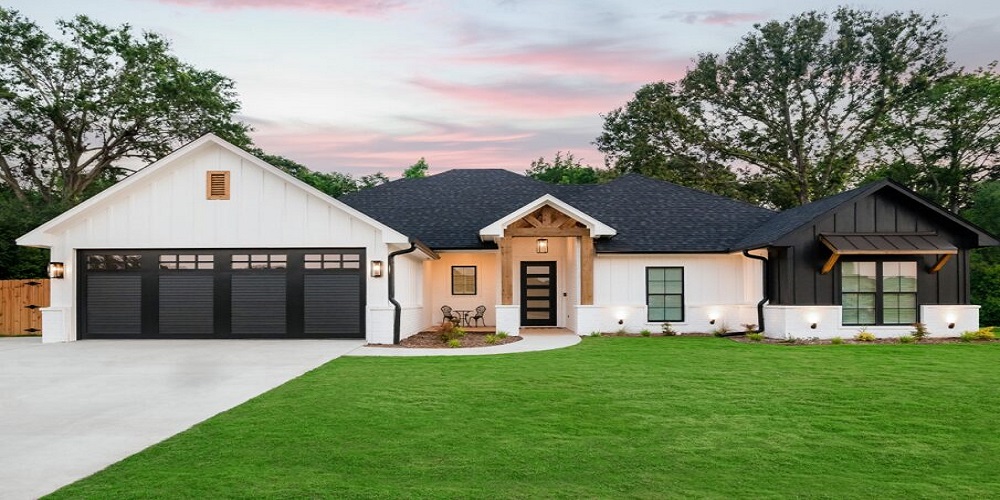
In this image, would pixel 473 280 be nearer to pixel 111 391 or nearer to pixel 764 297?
pixel 764 297

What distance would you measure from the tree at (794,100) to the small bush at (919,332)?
65.4ft

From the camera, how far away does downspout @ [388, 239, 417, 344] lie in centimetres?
1571

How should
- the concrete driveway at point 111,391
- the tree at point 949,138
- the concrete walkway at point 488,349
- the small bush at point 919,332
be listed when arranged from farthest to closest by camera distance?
the tree at point 949,138, the small bush at point 919,332, the concrete walkway at point 488,349, the concrete driveway at point 111,391

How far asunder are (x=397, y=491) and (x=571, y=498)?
121 cm

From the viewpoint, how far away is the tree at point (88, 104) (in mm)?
29094

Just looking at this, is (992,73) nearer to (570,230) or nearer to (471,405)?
(570,230)

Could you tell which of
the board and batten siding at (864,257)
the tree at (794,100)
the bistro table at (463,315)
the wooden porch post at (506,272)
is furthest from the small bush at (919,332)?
the tree at (794,100)

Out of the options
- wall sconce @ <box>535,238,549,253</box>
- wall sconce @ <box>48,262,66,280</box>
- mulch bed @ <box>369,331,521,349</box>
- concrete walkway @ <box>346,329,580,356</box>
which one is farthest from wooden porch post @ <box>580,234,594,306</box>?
wall sconce @ <box>48,262,66,280</box>

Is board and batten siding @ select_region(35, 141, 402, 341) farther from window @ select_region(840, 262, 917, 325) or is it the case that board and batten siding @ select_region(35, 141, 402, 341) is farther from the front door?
window @ select_region(840, 262, 917, 325)

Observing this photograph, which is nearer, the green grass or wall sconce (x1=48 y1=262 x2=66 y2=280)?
the green grass

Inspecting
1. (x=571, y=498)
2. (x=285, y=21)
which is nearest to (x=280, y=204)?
(x=285, y=21)

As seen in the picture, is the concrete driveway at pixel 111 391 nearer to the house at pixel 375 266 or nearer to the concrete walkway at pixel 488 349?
the concrete walkway at pixel 488 349

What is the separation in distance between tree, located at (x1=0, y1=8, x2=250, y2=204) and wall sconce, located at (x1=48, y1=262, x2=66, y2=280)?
14818 millimetres

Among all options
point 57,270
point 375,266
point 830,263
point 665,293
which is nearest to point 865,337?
point 830,263
